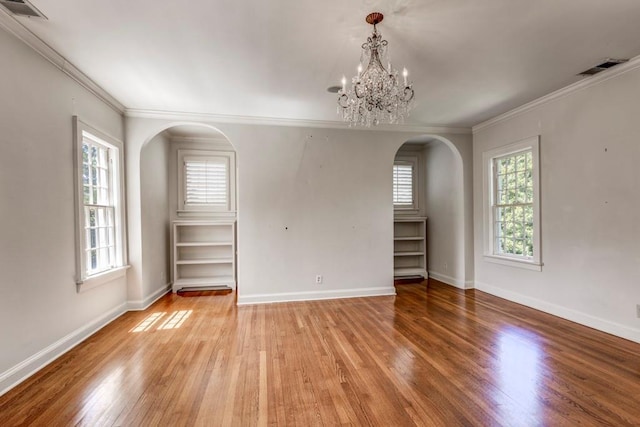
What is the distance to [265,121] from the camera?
178 inches

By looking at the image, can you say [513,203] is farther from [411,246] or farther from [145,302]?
[145,302]

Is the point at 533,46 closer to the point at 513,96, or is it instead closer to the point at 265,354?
the point at 513,96

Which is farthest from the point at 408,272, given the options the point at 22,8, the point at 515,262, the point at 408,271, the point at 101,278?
the point at 22,8

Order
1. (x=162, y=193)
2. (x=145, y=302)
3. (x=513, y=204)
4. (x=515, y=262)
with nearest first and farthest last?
(x=145, y=302)
(x=515, y=262)
(x=513, y=204)
(x=162, y=193)

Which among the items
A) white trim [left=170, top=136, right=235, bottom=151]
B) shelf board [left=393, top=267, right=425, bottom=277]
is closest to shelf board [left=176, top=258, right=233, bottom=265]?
white trim [left=170, top=136, right=235, bottom=151]

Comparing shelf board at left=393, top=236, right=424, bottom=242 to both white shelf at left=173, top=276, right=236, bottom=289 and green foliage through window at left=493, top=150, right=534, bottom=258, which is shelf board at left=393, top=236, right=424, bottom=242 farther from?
white shelf at left=173, top=276, right=236, bottom=289

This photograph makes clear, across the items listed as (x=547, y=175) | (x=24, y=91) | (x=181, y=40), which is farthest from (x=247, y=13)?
(x=547, y=175)

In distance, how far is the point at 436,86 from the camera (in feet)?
11.5

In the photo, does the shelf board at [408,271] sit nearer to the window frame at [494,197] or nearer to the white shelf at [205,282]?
the window frame at [494,197]

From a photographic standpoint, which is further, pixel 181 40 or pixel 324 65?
pixel 324 65

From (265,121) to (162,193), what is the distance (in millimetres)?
2243

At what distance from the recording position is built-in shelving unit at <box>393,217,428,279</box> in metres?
6.04

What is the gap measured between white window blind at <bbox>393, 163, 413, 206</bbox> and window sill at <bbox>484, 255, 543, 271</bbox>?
77.2 inches

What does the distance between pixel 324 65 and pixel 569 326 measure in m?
3.97
